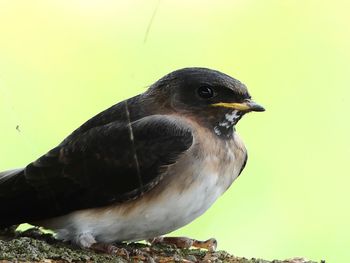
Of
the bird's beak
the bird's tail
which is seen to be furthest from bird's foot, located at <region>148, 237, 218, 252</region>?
the bird's tail

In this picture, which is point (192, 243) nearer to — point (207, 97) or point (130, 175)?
point (130, 175)

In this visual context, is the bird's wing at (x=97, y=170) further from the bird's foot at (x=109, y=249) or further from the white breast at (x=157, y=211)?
the bird's foot at (x=109, y=249)

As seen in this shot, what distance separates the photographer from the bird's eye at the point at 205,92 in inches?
228

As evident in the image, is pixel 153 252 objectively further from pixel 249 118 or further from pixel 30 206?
pixel 249 118

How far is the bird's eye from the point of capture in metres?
5.79

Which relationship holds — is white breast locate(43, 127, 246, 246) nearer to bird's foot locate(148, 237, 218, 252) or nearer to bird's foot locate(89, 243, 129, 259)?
bird's foot locate(89, 243, 129, 259)

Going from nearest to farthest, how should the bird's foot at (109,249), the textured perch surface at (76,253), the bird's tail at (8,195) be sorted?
the textured perch surface at (76,253) → the bird's foot at (109,249) → the bird's tail at (8,195)

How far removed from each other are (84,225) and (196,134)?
87 cm

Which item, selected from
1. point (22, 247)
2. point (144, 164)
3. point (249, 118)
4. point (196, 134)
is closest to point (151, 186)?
point (144, 164)

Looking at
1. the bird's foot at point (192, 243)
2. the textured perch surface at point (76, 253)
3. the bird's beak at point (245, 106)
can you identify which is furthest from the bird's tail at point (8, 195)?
the bird's beak at point (245, 106)

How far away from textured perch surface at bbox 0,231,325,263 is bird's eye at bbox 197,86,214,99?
94cm

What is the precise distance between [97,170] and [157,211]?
0.43 meters

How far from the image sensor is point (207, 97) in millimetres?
5840

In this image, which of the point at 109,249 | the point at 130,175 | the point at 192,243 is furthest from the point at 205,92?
the point at 109,249
